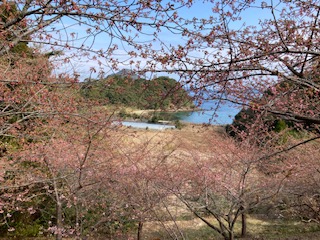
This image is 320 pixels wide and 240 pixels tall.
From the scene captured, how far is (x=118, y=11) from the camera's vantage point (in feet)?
7.09

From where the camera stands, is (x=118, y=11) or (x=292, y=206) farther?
(x=292, y=206)

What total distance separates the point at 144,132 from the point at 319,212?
5422mm

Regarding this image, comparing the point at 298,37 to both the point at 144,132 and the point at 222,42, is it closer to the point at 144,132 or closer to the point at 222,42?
the point at 222,42

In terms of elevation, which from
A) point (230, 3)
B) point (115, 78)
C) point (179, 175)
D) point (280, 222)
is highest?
point (230, 3)

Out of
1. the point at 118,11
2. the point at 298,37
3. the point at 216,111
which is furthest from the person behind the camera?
the point at 216,111

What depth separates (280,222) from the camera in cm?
900

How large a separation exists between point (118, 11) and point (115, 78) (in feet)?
3.97

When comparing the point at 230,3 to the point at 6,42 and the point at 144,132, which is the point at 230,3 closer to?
the point at 6,42

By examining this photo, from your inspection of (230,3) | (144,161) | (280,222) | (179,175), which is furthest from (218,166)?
(230,3)

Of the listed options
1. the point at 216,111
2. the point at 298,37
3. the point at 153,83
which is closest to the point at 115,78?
the point at 153,83

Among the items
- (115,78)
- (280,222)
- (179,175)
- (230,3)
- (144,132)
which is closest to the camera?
(230,3)

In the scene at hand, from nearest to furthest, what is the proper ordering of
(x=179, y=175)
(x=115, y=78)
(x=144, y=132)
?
(x=115, y=78) < (x=179, y=175) < (x=144, y=132)

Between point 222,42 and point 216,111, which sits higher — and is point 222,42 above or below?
above

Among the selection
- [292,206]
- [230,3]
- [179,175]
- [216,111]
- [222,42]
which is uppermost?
[230,3]
